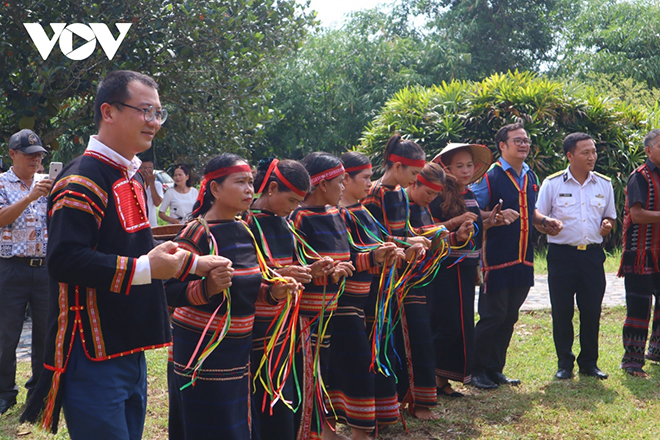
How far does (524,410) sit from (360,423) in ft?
5.01

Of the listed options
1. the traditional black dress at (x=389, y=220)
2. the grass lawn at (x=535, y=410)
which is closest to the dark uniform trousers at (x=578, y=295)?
the grass lawn at (x=535, y=410)

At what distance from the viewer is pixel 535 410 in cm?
511

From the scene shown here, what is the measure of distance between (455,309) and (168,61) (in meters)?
4.98

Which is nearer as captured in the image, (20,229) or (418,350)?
(418,350)

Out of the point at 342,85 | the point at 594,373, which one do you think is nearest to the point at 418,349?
the point at 594,373

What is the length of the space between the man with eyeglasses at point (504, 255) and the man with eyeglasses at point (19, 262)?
145 inches

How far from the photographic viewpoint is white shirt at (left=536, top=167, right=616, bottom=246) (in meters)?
5.95

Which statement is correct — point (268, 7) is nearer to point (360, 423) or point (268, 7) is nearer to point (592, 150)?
point (592, 150)

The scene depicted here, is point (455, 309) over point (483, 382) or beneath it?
over

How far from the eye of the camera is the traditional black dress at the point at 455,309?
17.7ft

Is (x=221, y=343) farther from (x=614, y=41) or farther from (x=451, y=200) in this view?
(x=614, y=41)

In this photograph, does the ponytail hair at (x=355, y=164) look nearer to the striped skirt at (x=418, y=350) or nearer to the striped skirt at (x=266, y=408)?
the striped skirt at (x=418, y=350)

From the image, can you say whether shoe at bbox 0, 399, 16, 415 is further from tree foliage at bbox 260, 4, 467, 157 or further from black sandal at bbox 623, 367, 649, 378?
tree foliage at bbox 260, 4, 467, 157

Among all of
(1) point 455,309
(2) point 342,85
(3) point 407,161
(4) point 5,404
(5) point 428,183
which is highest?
(2) point 342,85
